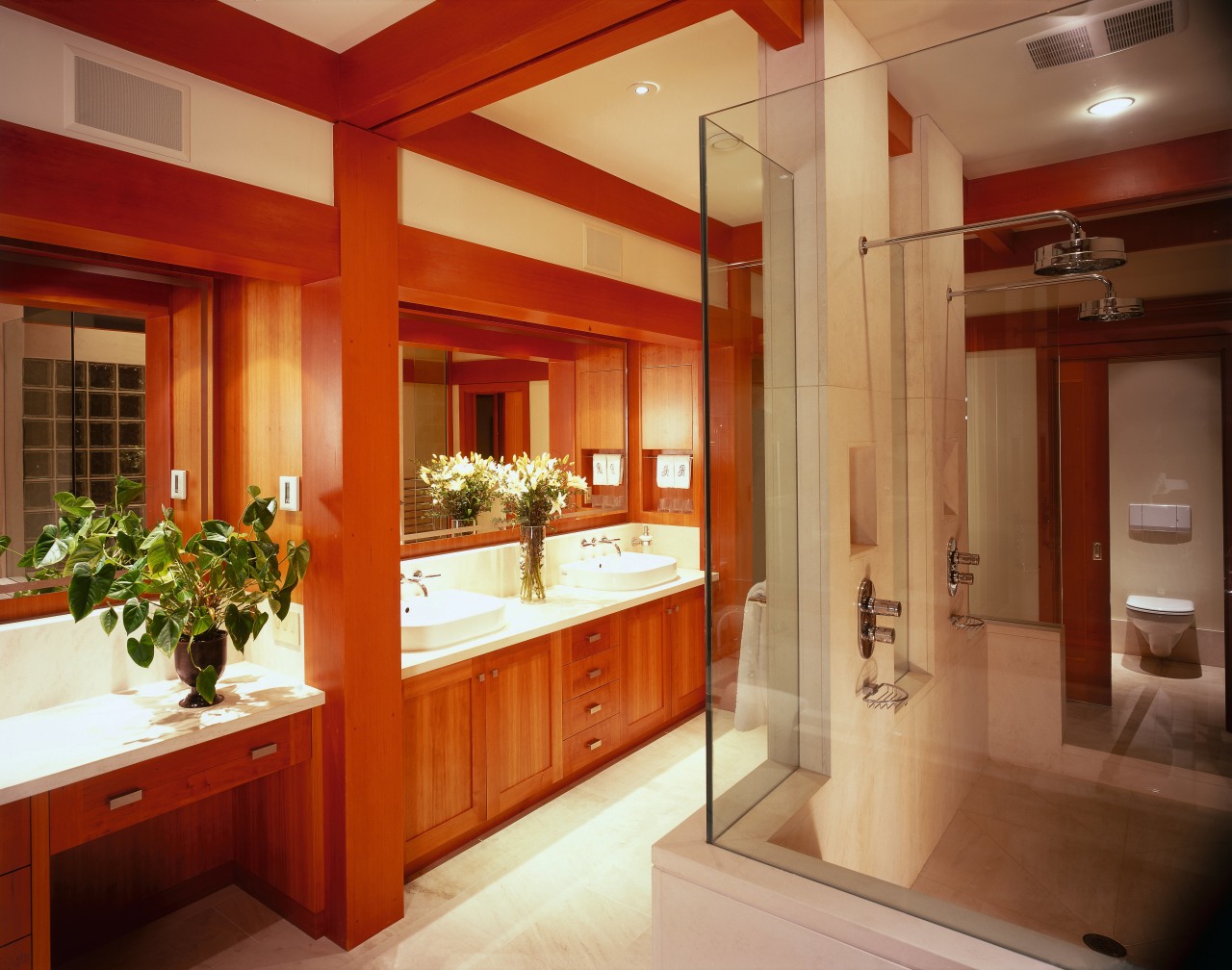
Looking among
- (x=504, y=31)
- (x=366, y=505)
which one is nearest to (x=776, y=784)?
(x=366, y=505)

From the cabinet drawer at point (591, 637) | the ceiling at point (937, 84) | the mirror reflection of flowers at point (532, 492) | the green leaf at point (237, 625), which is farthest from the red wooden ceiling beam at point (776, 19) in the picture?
the cabinet drawer at point (591, 637)

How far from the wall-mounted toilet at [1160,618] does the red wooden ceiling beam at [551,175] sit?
7.76 ft

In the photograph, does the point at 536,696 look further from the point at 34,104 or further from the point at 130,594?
the point at 34,104

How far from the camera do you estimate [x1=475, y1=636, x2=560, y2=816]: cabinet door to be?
A: 9.42ft

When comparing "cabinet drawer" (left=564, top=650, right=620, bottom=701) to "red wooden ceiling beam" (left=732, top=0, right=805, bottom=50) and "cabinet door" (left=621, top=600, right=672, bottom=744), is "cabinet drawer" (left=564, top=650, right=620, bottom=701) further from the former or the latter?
"red wooden ceiling beam" (left=732, top=0, right=805, bottom=50)

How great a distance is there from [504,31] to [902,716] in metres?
1.92

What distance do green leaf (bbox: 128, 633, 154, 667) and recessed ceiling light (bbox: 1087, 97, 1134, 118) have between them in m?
2.47

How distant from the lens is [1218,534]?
1296mm

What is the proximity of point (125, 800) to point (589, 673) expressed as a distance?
6.12ft

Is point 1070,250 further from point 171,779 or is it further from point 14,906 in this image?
point 14,906

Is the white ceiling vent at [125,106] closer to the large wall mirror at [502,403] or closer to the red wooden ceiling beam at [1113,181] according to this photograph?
the large wall mirror at [502,403]

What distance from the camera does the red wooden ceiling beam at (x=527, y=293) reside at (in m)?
2.52

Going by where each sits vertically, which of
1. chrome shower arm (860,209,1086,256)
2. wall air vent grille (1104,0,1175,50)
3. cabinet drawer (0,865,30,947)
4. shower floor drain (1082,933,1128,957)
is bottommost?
cabinet drawer (0,865,30,947)

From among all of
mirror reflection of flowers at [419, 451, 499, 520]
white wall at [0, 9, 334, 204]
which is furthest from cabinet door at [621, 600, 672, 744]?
white wall at [0, 9, 334, 204]
